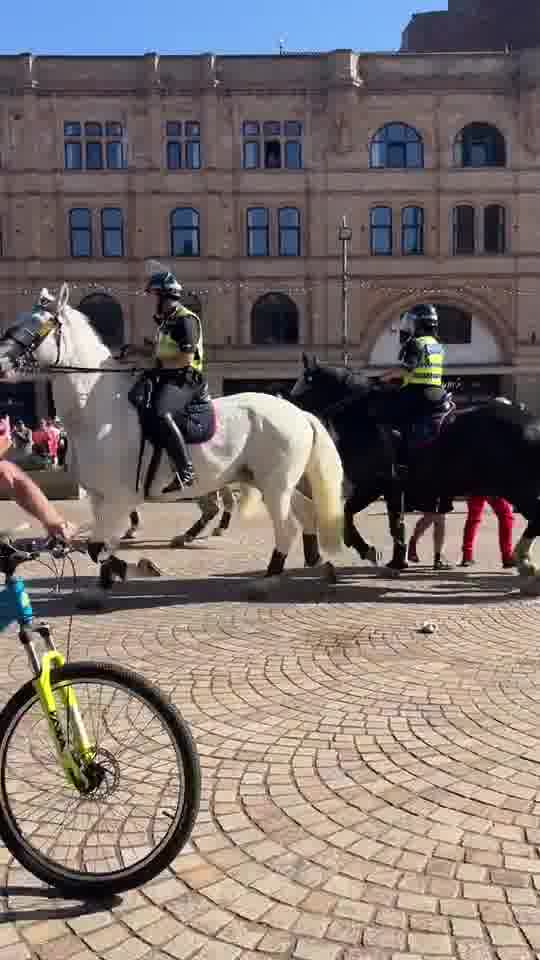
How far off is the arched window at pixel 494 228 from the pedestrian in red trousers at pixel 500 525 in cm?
2738

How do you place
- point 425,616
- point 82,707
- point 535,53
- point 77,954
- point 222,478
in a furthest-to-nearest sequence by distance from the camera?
point 535,53, point 222,478, point 425,616, point 82,707, point 77,954

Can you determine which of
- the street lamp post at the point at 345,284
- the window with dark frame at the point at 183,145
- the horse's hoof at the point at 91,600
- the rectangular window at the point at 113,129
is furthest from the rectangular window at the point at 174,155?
the horse's hoof at the point at 91,600

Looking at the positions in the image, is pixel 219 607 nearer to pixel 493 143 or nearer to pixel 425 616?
pixel 425 616

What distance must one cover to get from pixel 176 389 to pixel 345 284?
25850 mm

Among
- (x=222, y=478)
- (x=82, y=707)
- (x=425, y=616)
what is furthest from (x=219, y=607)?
(x=82, y=707)

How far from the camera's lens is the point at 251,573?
8.88 m

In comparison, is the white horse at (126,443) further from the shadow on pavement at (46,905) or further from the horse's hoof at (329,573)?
the shadow on pavement at (46,905)

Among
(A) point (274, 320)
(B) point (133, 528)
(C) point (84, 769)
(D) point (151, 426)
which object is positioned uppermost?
(A) point (274, 320)

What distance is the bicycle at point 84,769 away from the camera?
9.89 feet

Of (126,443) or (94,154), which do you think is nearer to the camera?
(126,443)

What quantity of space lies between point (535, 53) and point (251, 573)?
104 ft

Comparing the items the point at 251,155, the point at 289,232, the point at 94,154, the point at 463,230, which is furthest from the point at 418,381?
the point at 94,154

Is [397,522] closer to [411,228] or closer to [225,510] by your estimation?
[225,510]

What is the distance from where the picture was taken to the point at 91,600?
7.07 m
